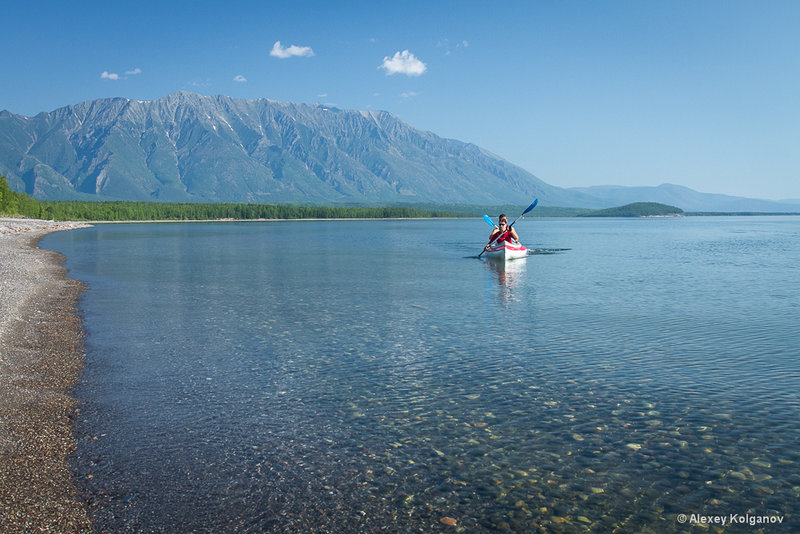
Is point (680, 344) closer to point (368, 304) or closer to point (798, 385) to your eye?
point (798, 385)

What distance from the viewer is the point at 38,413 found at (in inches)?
559

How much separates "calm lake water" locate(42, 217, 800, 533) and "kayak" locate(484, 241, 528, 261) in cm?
3069

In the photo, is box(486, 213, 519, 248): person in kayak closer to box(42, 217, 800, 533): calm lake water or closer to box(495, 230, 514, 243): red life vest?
box(495, 230, 514, 243): red life vest

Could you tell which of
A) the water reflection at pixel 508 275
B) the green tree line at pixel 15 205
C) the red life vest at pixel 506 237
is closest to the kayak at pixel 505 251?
the red life vest at pixel 506 237

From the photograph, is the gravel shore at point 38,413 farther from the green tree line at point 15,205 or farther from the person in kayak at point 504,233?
the green tree line at point 15,205

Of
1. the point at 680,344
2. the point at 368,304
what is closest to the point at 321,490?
the point at 680,344

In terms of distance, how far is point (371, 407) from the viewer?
1541 cm

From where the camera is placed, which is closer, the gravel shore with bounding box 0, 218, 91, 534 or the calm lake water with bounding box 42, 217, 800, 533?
the gravel shore with bounding box 0, 218, 91, 534

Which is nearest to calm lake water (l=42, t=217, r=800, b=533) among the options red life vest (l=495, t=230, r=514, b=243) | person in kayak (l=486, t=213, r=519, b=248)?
red life vest (l=495, t=230, r=514, b=243)

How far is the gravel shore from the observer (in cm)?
973

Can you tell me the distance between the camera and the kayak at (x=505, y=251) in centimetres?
6278

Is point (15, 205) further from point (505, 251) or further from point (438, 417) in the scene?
point (438, 417)

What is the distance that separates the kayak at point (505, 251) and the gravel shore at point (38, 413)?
4247 cm

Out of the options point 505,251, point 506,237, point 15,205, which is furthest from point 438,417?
point 15,205
